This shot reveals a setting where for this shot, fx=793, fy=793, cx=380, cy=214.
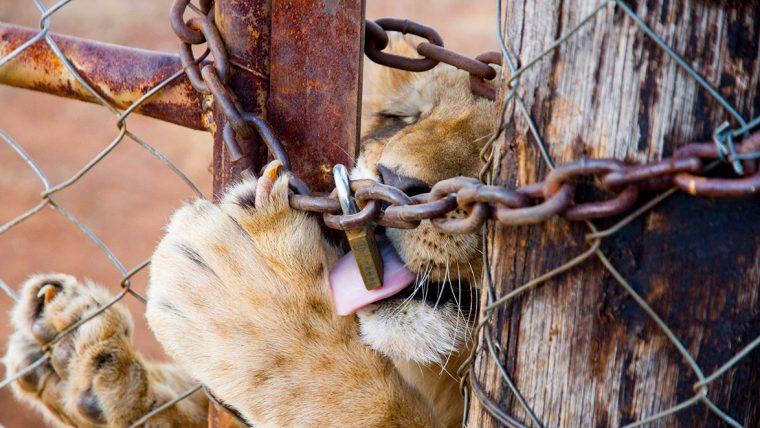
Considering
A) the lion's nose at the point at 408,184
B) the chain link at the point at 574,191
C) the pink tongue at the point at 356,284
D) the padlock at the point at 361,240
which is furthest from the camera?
the lion's nose at the point at 408,184

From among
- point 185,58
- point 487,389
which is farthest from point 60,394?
point 487,389

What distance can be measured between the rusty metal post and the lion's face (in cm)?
10

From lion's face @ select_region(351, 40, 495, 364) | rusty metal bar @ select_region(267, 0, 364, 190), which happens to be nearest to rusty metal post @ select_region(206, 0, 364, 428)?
rusty metal bar @ select_region(267, 0, 364, 190)

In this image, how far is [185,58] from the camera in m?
1.23

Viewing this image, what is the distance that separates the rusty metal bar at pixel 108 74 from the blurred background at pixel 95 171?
110 inches

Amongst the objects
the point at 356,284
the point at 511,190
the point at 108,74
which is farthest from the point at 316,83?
the point at 511,190

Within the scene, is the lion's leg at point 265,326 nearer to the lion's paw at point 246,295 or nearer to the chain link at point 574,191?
the lion's paw at point 246,295

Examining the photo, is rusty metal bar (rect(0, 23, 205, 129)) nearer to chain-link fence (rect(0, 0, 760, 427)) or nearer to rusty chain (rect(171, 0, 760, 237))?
rusty chain (rect(171, 0, 760, 237))

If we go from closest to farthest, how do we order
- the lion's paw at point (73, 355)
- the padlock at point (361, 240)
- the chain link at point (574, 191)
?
the chain link at point (574, 191), the padlock at point (361, 240), the lion's paw at point (73, 355)

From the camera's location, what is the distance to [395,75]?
1971mm

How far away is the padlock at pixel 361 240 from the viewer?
103cm

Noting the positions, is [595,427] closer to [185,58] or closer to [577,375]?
[577,375]

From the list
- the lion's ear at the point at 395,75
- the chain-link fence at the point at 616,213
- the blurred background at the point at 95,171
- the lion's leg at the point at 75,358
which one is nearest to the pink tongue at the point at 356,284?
the chain-link fence at the point at 616,213

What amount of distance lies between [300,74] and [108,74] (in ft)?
1.32
